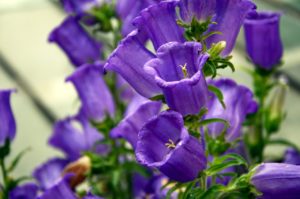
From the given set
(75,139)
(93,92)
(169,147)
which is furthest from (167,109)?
(75,139)

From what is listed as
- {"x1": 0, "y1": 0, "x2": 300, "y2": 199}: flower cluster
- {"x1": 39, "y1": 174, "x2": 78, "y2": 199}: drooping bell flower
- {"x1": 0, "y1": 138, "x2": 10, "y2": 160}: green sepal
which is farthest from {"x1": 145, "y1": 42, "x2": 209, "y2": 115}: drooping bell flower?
{"x1": 0, "y1": 138, "x2": 10, "y2": 160}: green sepal

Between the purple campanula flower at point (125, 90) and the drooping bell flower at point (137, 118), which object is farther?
the purple campanula flower at point (125, 90)

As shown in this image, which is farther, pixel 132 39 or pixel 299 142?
pixel 299 142

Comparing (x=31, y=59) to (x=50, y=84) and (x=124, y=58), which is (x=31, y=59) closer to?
(x=50, y=84)

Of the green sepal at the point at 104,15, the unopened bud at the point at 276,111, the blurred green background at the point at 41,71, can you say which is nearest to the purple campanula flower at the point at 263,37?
the unopened bud at the point at 276,111

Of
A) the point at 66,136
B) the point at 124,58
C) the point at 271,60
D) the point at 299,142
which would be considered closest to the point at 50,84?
the point at 299,142

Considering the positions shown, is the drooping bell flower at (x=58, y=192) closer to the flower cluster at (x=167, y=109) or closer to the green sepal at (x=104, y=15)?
the flower cluster at (x=167, y=109)

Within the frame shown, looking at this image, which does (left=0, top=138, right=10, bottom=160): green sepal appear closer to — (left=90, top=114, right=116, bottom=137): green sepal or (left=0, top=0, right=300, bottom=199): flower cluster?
(left=0, top=0, right=300, bottom=199): flower cluster

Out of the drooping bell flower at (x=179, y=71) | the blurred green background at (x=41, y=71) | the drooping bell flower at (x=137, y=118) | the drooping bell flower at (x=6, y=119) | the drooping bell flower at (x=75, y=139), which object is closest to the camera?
the drooping bell flower at (x=179, y=71)
